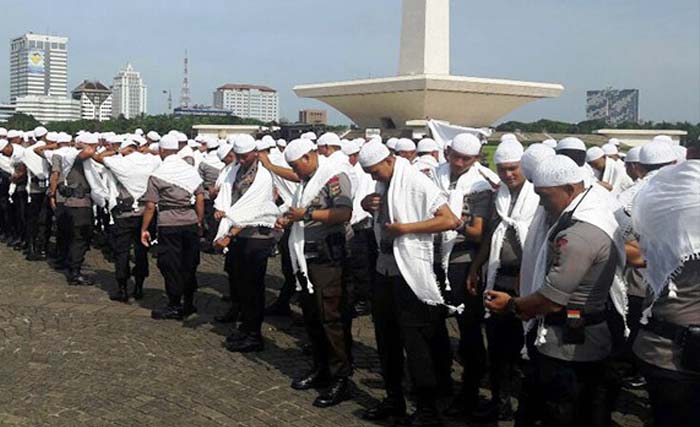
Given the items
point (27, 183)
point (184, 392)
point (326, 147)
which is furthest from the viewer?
point (27, 183)

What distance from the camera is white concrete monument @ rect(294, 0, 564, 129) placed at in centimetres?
3322

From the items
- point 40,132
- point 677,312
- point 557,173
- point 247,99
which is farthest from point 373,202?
point 247,99

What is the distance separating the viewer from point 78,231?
9.17m

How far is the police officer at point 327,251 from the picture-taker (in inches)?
204

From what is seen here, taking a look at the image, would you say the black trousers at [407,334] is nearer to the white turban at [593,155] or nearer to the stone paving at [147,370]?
the stone paving at [147,370]

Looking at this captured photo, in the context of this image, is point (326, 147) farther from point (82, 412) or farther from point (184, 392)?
point (82, 412)

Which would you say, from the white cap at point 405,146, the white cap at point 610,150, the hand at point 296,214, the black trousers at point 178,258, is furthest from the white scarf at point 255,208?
the white cap at point 610,150

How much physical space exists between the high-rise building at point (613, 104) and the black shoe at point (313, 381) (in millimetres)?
85466

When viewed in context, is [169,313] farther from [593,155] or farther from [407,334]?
[593,155]

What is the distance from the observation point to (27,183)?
11.4 meters

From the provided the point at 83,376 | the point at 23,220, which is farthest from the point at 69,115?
the point at 83,376

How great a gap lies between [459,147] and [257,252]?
2183 mm

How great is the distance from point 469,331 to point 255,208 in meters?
2.28

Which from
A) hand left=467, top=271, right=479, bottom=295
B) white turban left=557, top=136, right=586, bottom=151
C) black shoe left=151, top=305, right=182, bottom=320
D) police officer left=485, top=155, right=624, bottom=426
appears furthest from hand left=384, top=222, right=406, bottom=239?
black shoe left=151, top=305, right=182, bottom=320
